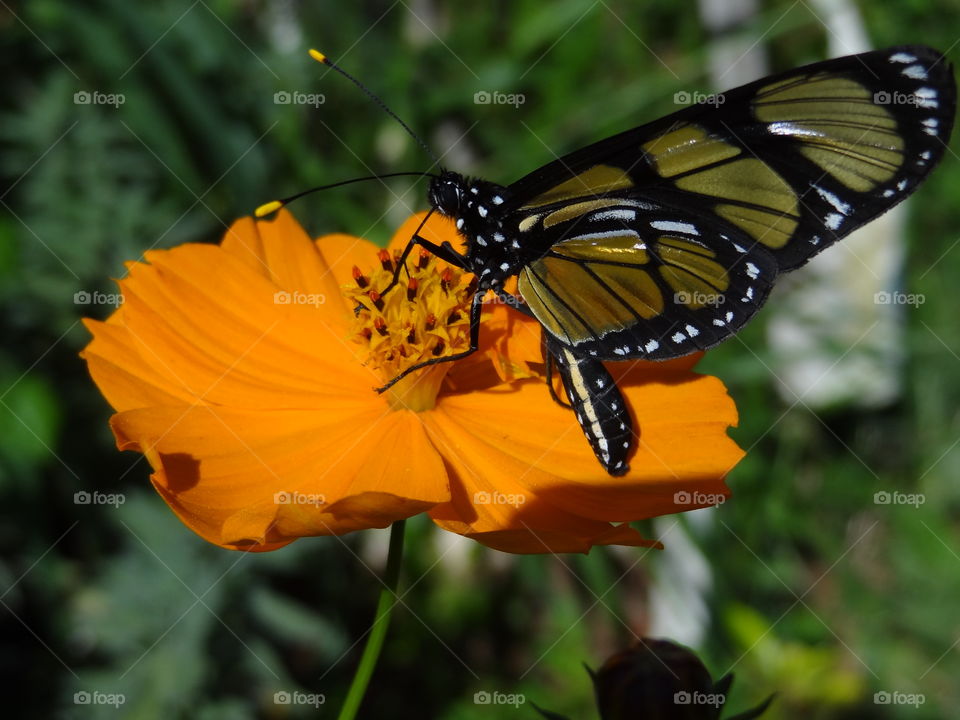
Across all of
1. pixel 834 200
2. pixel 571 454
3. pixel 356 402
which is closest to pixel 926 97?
pixel 834 200

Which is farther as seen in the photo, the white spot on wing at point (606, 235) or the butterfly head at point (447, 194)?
the white spot on wing at point (606, 235)

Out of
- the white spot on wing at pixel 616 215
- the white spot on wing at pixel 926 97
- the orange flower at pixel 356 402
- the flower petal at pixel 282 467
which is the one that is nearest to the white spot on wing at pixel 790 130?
the white spot on wing at pixel 926 97

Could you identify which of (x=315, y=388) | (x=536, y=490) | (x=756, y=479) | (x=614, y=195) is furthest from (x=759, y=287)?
(x=756, y=479)

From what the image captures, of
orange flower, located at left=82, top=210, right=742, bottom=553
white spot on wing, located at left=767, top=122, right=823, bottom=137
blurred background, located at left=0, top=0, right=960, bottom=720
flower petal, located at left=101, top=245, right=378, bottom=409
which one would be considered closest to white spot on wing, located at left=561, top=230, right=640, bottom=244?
orange flower, located at left=82, top=210, right=742, bottom=553

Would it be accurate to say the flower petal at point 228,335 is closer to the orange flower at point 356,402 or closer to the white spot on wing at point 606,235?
the orange flower at point 356,402

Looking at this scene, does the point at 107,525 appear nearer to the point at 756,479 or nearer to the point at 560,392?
the point at 560,392

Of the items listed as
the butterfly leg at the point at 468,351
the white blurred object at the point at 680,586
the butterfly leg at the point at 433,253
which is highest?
the butterfly leg at the point at 433,253

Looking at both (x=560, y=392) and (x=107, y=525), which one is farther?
(x=107, y=525)
